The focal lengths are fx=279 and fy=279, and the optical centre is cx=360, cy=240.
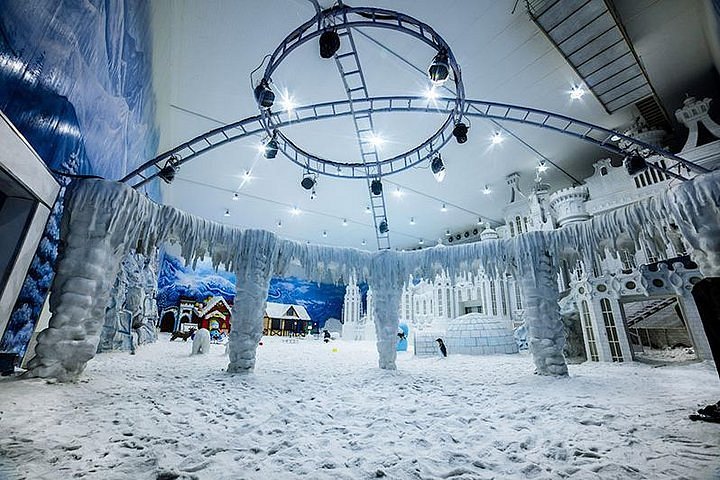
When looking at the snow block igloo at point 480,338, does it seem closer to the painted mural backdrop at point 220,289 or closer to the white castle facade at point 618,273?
the white castle facade at point 618,273

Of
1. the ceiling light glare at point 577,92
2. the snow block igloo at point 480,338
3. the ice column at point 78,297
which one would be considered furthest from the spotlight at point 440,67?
the snow block igloo at point 480,338

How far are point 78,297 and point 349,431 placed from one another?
5.75m

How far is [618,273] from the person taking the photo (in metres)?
11.1

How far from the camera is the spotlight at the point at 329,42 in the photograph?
15.1 feet

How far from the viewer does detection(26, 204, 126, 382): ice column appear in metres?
5.15

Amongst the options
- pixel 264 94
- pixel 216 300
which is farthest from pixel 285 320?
pixel 264 94

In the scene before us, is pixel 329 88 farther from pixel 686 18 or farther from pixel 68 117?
pixel 686 18

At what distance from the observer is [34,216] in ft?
13.7

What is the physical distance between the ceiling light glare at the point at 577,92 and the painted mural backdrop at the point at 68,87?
43.2 feet

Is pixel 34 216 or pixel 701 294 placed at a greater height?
pixel 34 216

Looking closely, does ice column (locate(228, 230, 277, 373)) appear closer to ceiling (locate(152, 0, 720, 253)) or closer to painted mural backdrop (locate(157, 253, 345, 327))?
ceiling (locate(152, 0, 720, 253))

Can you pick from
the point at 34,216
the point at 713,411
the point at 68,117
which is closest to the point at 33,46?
the point at 68,117

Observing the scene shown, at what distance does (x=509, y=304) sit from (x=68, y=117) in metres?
23.0

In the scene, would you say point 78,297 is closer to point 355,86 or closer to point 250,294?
point 250,294
